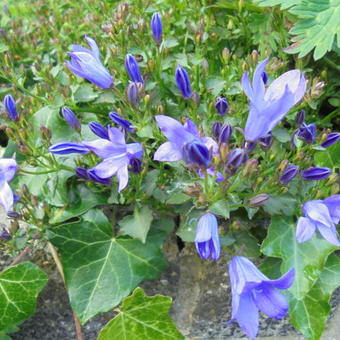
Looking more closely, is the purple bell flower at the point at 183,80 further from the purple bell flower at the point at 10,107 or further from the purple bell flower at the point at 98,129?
the purple bell flower at the point at 10,107

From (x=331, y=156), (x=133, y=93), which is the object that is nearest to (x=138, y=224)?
(x=133, y=93)

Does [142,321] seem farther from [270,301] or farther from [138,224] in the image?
[270,301]

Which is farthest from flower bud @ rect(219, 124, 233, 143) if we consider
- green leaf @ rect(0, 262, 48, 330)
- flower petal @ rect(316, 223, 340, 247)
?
green leaf @ rect(0, 262, 48, 330)

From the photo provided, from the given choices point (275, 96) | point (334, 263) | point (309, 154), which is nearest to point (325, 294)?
point (334, 263)

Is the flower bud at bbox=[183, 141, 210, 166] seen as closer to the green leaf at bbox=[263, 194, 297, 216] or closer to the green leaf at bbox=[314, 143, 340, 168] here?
the green leaf at bbox=[263, 194, 297, 216]

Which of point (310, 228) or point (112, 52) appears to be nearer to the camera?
point (310, 228)

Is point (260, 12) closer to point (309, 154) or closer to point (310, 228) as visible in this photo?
point (309, 154)
